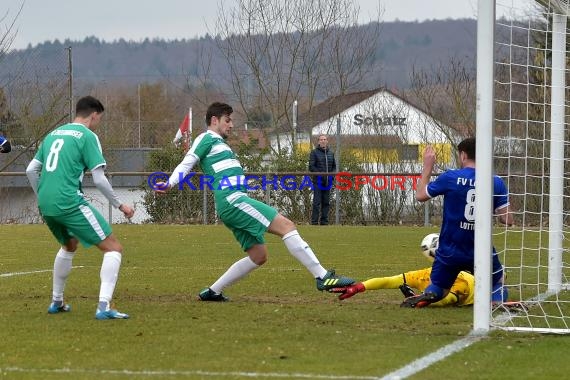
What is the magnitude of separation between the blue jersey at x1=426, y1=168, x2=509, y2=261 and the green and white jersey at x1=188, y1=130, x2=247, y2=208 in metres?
1.81

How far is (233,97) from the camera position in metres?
34.2

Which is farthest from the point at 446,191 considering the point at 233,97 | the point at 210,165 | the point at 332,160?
the point at 233,97

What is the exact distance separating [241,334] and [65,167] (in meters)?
2.11

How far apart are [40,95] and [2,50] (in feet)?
5.83

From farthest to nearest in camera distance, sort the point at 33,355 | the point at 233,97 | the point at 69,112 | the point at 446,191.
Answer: the point at 233,97, the point at 69,112, the point at 446,191, the point at 33,355

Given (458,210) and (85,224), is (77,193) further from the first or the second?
(458,210)

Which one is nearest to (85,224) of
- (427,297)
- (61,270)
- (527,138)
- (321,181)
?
(61,270)

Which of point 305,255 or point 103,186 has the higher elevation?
point 103,186

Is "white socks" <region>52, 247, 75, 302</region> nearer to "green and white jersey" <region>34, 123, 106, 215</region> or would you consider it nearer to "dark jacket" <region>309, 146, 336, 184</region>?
"green and white jersey" <region>34, 123, 106, 215</region>

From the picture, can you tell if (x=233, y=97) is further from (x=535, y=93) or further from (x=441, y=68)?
(x=535, y=93)

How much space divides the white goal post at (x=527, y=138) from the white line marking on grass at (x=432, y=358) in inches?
13.2

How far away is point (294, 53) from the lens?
3375 centimetres

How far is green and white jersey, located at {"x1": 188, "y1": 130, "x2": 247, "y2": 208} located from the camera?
32.4ft

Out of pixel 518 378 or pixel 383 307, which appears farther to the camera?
pixel 383 307
